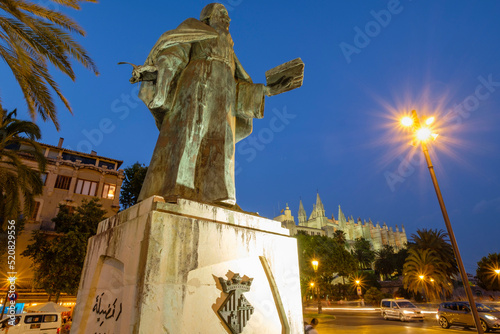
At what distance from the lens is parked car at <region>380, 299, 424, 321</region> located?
700 inches

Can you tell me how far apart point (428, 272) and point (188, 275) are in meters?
38.2

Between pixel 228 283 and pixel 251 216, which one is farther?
pixel 251 216

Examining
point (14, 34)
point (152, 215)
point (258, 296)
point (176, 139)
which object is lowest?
A: point (258, 296)

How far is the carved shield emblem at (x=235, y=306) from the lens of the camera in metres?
1.91

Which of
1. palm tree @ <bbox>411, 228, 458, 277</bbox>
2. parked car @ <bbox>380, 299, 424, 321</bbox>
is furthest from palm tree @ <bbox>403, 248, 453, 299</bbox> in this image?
→ parked car @ <bbox>380, 299, 424, 321</bbox>

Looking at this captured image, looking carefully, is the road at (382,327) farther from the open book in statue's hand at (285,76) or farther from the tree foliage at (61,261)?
the open book in statue's hand at (285,76)

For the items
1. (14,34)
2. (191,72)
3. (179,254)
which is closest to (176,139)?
(191,72)

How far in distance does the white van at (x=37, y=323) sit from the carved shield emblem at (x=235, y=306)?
559 inches

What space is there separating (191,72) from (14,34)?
16.6ft

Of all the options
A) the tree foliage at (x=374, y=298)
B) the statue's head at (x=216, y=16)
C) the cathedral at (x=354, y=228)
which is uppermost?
the cathedral at (x=354, y=228)

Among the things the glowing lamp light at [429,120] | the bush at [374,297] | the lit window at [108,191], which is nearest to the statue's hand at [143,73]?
the glowing lamp light at [429,120]

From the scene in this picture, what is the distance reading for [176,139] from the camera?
2789mm

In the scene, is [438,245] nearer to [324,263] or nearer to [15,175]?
[324,263]

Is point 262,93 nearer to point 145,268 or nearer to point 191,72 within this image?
point 191,72
